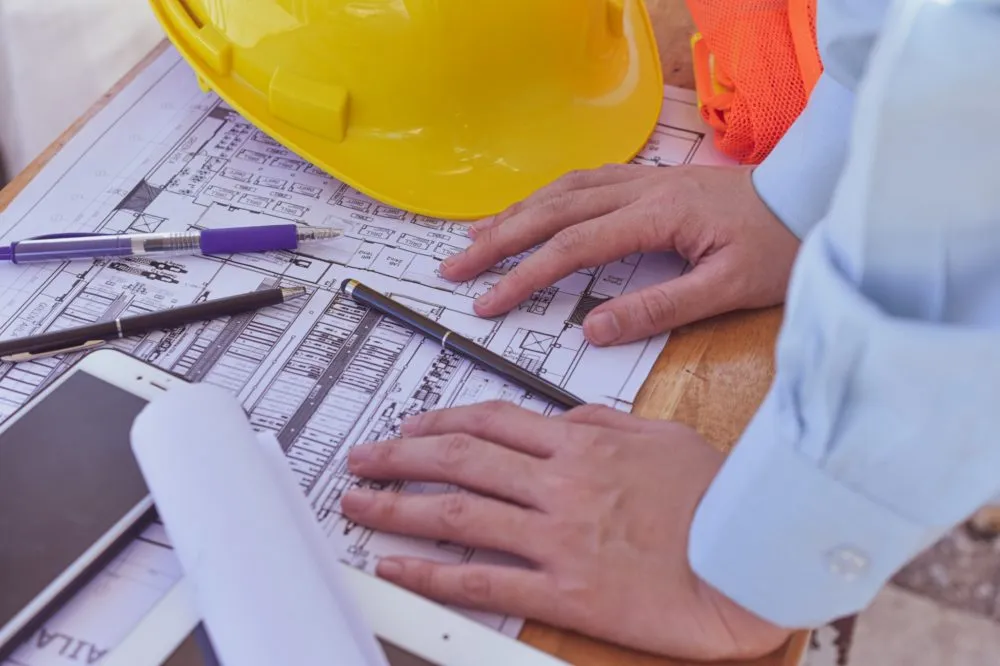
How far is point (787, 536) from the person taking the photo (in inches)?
15.2

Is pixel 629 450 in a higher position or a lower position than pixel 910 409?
lower

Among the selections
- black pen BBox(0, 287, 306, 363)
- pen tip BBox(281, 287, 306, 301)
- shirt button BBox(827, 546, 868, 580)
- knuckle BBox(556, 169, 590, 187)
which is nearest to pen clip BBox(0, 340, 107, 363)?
black pen BBox(0, 287, 306, 363)

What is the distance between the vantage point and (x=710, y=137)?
733 millimetres

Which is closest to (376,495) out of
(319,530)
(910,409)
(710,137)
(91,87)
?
(319,530)

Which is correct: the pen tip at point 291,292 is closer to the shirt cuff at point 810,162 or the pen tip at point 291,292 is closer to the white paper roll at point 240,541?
the white paper roll at point 240,541

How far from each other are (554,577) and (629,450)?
0.08m

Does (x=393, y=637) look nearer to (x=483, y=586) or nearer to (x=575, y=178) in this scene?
(x=483, y=586)

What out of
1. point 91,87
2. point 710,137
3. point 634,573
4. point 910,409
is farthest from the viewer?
point 91,87

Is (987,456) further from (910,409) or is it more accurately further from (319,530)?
(319,530)

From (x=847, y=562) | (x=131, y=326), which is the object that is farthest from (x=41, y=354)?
(x=847, y=562)

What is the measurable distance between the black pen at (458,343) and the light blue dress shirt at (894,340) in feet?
0.56

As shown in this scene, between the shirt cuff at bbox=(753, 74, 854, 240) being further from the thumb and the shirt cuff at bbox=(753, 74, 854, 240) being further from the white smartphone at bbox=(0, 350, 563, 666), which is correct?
A: the white smartphone at bbox=(0, 350, 563, 666)

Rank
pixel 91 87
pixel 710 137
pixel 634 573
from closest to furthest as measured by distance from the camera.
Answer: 1. pixel 634 573
2. pixel 710 137
3. pixel 91 87

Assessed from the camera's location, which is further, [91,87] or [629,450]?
[91,87]
